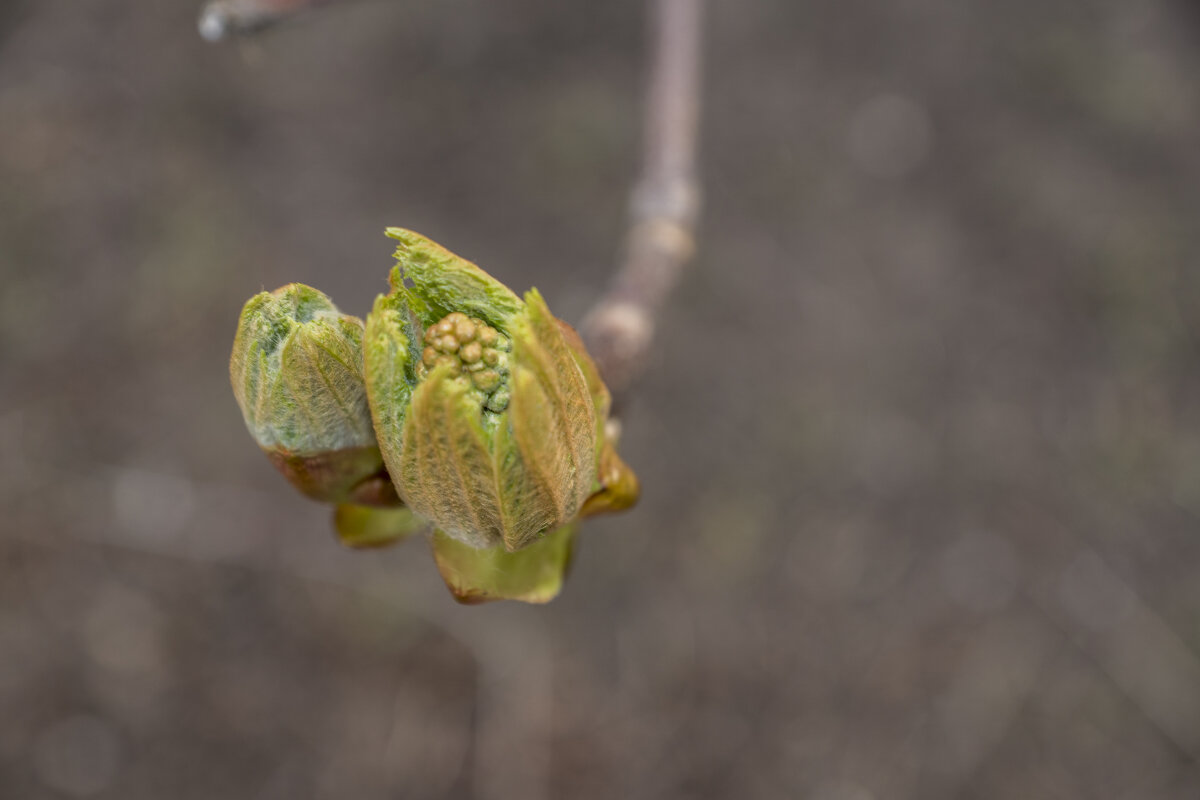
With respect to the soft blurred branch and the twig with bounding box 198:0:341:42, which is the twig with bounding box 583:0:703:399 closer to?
the soft blurred branch

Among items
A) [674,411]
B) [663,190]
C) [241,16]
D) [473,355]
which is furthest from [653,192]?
[674,411]

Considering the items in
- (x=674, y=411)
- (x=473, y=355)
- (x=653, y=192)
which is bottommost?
(x=674, y=411)

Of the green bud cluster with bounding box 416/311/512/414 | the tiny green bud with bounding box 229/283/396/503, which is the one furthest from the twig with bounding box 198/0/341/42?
the green bud cluster with bounding box 416/311/512/414

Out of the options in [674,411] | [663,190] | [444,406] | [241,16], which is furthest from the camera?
[674,411]

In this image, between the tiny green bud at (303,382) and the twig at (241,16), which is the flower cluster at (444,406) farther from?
the twig at (241,16)

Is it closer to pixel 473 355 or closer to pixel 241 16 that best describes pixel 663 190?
pixel 241 16

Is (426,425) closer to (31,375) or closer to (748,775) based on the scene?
(748,775)
